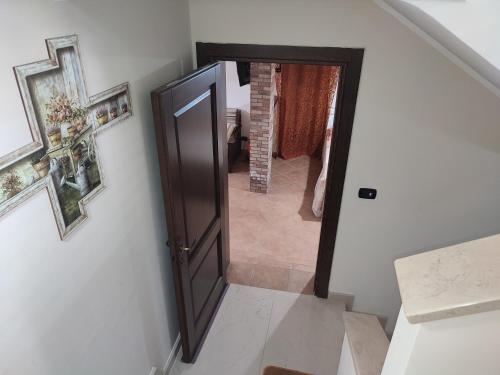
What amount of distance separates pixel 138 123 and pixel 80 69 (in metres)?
0.47

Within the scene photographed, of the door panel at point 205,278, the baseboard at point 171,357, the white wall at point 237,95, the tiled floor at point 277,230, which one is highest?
the white wall at point 237,95

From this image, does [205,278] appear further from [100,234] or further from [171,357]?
[100,234]

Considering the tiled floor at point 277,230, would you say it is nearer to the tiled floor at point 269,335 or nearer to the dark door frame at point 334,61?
the tiled floor at point 269,335

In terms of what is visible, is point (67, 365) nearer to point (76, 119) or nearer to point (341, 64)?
point (76, 119)

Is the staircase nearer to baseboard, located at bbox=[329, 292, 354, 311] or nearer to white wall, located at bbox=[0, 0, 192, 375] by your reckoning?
white wall, located at bbox=[0, 0, 192, 375]

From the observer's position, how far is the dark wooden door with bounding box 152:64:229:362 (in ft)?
5.82

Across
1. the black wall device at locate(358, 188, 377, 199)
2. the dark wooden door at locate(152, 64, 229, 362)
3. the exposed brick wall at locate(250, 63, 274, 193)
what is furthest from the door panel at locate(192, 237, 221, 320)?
the exposed brick wall at locate(250, 63, 274, 193)

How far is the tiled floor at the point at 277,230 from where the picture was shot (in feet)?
10.9

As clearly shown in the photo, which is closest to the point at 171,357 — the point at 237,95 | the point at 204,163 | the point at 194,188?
the point at 194,188

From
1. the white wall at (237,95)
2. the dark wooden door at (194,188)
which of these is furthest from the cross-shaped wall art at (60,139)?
the white wall at (237,95)

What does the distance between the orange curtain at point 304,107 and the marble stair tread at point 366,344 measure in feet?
14.0

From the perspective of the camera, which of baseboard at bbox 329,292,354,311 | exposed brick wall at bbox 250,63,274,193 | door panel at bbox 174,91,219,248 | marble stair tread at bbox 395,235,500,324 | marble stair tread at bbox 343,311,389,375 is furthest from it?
exposed brick wall at bbox 250,63,274,193

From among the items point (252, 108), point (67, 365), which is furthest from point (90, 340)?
point (252, 108)

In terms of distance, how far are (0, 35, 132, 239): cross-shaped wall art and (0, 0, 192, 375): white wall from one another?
3 centimetres
